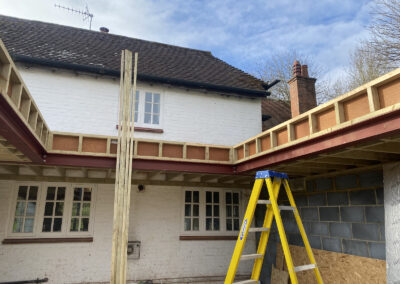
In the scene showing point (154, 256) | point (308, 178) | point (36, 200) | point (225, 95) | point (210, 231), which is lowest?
point (154, 256)

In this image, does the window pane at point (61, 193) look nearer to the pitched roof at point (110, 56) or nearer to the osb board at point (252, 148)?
the pitched roof at point (110, 56)

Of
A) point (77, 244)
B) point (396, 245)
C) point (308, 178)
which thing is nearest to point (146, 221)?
point (77, 244)

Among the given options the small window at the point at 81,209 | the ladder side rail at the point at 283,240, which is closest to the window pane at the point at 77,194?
the small window at the point at 81,209

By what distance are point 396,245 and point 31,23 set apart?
510 inches

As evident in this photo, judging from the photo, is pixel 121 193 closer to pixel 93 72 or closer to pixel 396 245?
pixel 396 245

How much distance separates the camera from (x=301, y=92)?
376 inches

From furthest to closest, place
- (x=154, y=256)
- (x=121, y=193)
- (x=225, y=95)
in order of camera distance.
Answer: (x=225, y=95), (x=154, y=256), (x=121, y=193)

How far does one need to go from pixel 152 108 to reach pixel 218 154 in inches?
128

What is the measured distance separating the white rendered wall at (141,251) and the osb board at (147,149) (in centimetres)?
223

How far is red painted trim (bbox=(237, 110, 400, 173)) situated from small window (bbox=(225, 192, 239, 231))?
141 inches

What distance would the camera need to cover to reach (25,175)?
7074 millimetres

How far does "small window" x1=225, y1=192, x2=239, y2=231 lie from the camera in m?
8.65

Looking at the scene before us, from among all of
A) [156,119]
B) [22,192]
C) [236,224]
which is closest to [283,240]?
[236,224]

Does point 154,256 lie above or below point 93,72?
below
